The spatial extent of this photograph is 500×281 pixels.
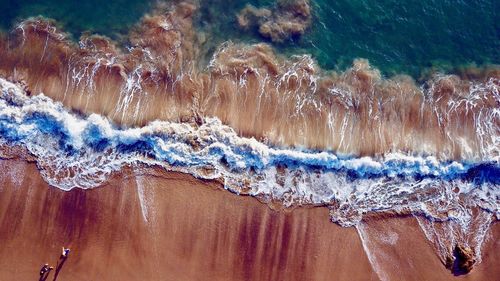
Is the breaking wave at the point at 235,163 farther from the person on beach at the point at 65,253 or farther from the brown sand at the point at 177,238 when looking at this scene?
the person on beach at the point at 65,253

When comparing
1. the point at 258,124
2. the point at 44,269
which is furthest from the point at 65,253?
the point at 258,124

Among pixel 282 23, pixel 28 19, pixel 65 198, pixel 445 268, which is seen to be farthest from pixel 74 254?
pixel 445 268

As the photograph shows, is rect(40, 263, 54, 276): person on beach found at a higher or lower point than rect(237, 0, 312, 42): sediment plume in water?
lower

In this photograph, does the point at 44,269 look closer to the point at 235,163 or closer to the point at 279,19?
the point at 235,163

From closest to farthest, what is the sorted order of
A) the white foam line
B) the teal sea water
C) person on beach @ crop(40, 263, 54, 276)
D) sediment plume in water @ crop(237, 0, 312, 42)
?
person on beach @ crop(40, 263, 54, 276), the white foam line, the teal sea water, sediment plume in water @ crop(237, 0, 312, 42)

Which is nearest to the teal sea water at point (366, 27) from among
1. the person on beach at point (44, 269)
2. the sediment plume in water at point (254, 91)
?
the sediment plume in water at point (254, 91)

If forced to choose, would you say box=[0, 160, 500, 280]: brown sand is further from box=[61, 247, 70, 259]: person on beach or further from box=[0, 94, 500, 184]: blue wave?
box=[0, 94, 500, 184]: blue wave

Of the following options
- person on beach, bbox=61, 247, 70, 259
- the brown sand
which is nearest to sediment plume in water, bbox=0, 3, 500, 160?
the brown sand
